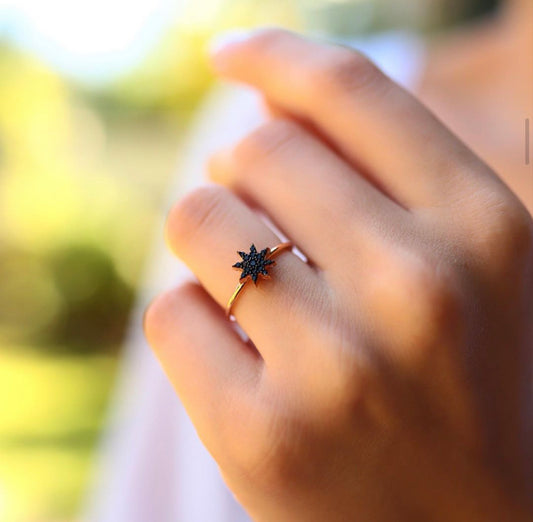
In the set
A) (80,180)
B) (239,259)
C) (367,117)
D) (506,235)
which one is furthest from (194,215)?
(80,180)

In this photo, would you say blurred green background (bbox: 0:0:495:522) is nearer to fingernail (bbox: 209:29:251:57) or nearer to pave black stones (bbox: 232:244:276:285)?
fingernail (bbox: 209:29:251:57)

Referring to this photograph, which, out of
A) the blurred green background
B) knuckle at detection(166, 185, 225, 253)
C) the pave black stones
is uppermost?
the blurred green background

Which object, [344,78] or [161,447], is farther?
[161,447]

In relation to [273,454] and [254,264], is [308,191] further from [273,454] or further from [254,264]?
[273,454]

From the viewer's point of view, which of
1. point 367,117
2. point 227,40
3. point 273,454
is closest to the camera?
point 273,454

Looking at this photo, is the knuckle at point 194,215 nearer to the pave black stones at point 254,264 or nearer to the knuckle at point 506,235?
the pave black stones at point 254,264

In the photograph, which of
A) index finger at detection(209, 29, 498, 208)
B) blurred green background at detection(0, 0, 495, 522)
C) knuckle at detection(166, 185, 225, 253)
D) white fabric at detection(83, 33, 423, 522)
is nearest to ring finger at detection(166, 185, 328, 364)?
knuckle at detection(166, 185, 225, 253)
